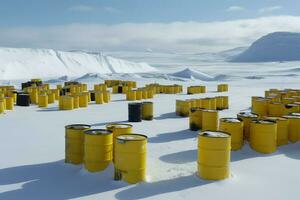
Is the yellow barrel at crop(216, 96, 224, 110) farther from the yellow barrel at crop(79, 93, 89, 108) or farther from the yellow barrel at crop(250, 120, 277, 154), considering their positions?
the yellow barrel at crop(250, 120, 277, 154)

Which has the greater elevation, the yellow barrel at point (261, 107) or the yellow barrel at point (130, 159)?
the yellow barrel at point (261, 107)

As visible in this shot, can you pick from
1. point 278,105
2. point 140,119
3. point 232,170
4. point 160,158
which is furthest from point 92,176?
point 278,105

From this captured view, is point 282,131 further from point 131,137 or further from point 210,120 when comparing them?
point 131,137

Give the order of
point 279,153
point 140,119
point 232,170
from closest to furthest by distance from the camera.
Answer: point 232,170 < point 279,153 < point 140,119

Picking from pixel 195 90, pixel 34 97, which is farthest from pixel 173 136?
pixel 195 90

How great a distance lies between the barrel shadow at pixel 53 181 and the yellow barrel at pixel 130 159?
0.25m

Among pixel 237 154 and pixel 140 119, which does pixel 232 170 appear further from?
pixel 140 119

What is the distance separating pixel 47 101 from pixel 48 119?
529cm

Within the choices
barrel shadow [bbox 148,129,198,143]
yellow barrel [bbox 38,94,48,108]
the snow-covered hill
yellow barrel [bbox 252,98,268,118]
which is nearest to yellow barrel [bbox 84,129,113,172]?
barrel shadow [bbox 148,129,198,143]

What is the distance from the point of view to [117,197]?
7.32m

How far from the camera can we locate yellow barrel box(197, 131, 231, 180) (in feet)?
26.9

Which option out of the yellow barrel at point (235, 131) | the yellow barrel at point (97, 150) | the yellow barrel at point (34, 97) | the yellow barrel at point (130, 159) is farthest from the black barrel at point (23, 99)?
the yellow barrel at point (130, 159)

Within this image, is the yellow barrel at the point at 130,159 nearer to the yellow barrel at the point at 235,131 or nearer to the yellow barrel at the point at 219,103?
the yellow barrel at the point at 235,131

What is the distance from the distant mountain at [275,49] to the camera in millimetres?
154775
